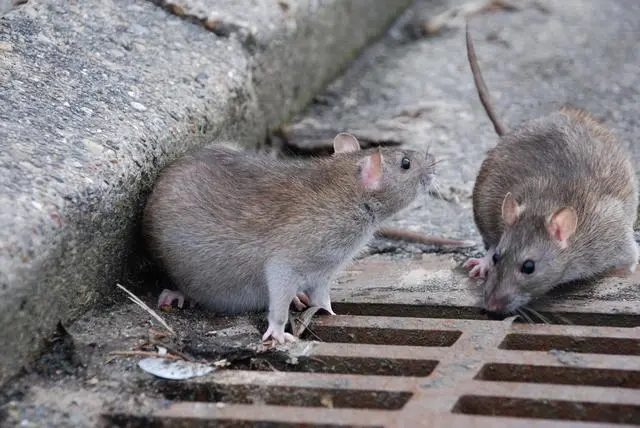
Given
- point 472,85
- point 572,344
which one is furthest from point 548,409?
point 472,85

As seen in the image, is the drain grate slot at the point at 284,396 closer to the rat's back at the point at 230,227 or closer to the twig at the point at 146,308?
the twig at the point at 146,308

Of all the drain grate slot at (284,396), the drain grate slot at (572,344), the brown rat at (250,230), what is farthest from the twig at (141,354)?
the drain grate slot at (572,344)

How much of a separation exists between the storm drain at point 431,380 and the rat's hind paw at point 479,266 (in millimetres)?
455

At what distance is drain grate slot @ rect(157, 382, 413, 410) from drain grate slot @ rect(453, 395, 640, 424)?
22cm

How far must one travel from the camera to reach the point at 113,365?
3422 mm

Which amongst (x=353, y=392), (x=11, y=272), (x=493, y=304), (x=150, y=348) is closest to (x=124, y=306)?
(x=150, y=348)

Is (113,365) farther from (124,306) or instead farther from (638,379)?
(638,379)

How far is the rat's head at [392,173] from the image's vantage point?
4289 mm

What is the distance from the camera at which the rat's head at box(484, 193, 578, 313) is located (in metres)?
4.23

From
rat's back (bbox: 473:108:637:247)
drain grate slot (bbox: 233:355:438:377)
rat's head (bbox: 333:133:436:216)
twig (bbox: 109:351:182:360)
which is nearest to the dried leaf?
twig (bbox: 109:351:182:360)

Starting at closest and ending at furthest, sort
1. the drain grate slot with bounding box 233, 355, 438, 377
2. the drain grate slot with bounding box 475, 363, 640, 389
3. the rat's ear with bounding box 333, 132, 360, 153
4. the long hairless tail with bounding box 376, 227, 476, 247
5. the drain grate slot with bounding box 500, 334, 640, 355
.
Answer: the drain grate slot with bounding box 475, 363, 640, 389 < the drain grate slot with bounding box 233, 355, 438, 377 < the drain grate slot with bounding box 500, 334, 640, 355 < the rat's ear with bounding box 333, 132, 360, 153 < the long hairless tail with bounding box 376, 227, 476, 247

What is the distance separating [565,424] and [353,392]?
0.71m

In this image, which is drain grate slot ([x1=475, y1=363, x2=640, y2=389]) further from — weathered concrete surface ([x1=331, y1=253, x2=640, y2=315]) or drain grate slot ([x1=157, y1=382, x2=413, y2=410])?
weathered concrete surface ([x1=331, y1=253, x2=640, y2=315])

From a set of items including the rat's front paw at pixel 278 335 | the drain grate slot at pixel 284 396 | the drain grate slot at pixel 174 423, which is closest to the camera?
the drain grate slot at pixel 174 423
